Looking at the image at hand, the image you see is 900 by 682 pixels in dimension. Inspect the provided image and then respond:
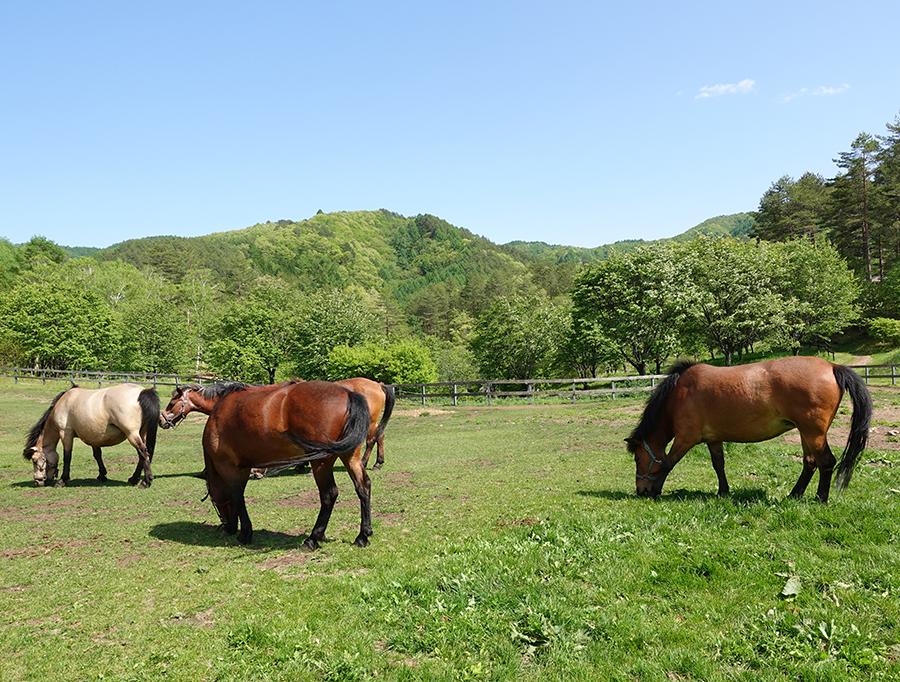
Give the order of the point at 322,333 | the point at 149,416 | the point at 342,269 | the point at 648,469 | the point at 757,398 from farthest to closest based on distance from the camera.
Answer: the point at 342,269 → the point at 322,333 → the point at 149,416 → the point at 648,469 → the point at 757,398

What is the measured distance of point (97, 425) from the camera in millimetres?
11703

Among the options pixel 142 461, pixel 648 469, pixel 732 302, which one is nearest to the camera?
pixel 648 469

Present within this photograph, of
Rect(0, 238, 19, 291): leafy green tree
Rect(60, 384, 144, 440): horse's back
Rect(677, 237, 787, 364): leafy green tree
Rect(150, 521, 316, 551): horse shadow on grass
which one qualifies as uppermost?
Rect(0, 238, 19, 291): leafy green tree

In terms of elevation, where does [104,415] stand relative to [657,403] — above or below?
below

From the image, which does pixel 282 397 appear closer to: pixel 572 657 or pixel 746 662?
pixel 572 657

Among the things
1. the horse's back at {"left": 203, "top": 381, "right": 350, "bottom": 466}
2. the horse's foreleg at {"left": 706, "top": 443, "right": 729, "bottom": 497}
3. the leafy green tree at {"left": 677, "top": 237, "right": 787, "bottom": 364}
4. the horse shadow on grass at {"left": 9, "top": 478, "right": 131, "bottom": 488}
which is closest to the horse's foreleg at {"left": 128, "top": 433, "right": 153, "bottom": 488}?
the horse shadow on grass at {"left": 9, "top": 478, "right": 131, "bottom": 488}

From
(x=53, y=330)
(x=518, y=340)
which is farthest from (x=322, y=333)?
(x=53, y=330)

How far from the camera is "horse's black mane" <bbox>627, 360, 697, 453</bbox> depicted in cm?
855

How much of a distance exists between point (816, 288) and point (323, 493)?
4991 centimetres

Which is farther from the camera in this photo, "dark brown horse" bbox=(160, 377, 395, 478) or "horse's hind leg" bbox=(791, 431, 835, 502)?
"dark brown horse" bbox=(160, 377, 395, 478)

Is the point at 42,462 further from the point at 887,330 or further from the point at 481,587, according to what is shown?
the point at 887,330

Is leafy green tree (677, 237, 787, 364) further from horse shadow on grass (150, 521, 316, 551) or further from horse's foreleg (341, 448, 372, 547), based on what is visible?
horse shadow on grass (150, 521, 316, 551)

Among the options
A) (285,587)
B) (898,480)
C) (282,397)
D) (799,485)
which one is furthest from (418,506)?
(898,480)

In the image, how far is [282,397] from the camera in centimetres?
738
